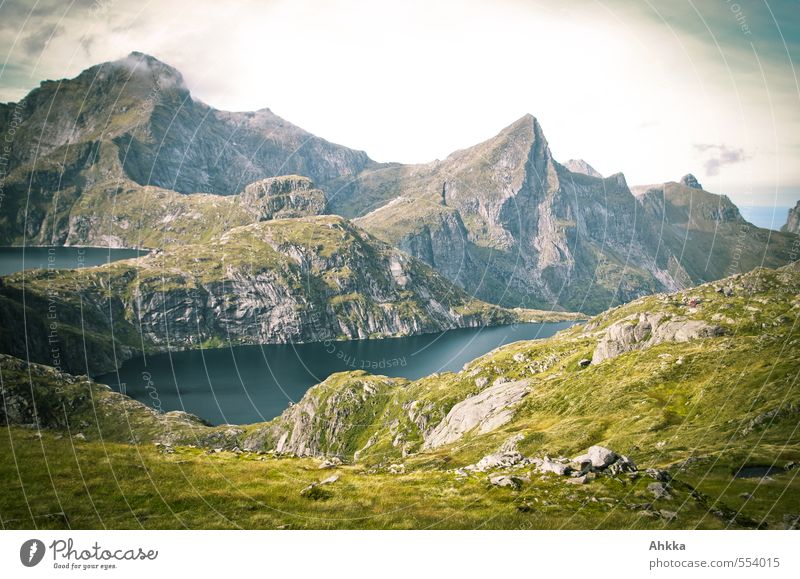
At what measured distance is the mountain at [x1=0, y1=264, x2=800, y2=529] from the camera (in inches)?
1251

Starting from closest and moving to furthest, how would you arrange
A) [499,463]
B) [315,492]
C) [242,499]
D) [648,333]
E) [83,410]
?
[242,499] → [315,492] → [499,463] → [648,333] → [83,410]

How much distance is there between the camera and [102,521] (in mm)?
29125

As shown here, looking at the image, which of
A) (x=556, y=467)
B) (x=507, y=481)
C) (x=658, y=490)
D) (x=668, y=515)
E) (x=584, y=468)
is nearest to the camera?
(x=668, y=515)

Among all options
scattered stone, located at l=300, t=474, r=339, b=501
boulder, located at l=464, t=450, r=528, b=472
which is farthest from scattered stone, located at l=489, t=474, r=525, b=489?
scattered stone, located at l=300, t=474, r=339, b=501

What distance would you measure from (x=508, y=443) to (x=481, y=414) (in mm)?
39151

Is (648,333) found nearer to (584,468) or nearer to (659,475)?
(659,475)

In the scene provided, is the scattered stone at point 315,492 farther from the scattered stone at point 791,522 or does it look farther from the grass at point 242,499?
the scattered stone at point 791,522

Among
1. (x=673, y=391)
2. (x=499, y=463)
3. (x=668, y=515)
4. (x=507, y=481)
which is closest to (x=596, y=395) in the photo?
(x=673, y=391)

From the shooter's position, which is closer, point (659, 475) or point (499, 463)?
point (659, 475)

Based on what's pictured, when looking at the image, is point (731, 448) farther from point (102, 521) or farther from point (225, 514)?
point (102, 521)

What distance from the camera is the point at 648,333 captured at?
4867 inches

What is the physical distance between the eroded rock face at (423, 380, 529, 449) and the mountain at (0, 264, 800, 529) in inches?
27.1

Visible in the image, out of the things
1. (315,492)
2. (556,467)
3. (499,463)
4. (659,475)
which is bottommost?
(499,463)
